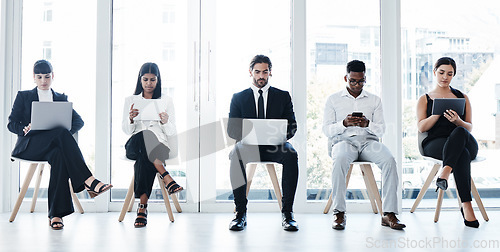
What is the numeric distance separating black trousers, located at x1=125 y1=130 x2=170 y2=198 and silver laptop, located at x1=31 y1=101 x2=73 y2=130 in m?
0.45

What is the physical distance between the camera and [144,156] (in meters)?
3.16

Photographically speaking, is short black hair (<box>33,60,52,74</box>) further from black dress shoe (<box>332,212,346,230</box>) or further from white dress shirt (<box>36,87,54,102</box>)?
black dress shoe (<box>332,212,346,230</box>)

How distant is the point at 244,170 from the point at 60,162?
1185 mm

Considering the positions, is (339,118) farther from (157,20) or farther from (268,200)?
(157,20)

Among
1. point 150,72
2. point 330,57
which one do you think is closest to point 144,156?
point 150,72

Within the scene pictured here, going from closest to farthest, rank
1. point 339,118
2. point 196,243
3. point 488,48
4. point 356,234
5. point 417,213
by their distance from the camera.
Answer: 1. point 196,243
2. point 356,234
3. point 339,118
4. point 417,213
5. point 488,48

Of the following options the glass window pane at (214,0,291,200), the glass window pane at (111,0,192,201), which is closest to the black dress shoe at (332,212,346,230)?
the glass window pane at (214,0,291,200)

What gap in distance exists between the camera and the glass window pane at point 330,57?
3.82 meters

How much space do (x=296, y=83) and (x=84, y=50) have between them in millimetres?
1737

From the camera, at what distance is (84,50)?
150 inches

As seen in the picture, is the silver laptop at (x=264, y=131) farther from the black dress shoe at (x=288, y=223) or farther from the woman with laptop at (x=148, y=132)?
the woman with laptop at (x=148, y=132)

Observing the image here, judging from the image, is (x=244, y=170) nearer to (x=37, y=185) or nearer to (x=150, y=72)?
(x=150, y=72)

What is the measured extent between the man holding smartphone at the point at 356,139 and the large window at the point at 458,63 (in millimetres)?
754

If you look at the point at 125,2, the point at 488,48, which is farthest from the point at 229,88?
the point at 488,48
